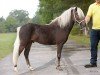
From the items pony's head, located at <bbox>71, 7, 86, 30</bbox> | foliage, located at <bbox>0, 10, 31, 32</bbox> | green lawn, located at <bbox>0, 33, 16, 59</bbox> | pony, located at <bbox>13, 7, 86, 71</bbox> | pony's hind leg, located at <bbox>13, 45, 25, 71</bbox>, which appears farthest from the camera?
foliage, located at <bbox>0, 10, 31, 32</bbox>

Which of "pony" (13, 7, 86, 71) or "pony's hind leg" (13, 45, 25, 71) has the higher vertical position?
"pony" (13, 7, 86, 71)

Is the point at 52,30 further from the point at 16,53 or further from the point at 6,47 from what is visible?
the point at 6,47

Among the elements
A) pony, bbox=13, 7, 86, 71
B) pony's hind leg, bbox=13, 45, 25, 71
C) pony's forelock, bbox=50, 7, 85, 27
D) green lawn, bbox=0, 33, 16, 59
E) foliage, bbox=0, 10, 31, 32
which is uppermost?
pony's forelock, bbox=50, 7, 85, 27

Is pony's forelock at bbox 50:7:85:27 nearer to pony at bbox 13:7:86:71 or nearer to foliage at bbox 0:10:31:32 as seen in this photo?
pony at bbox 13:7:86:71

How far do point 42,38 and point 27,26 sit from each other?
0.68 m

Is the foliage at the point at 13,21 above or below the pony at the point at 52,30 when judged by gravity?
below

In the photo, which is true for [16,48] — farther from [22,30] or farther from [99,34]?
[99,34]

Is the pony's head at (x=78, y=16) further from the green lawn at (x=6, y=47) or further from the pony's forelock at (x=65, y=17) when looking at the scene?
the green lawn at (x=6, y=47)

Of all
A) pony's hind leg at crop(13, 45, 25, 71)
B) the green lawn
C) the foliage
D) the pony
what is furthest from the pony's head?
the foliage

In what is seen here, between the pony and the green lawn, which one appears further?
the green lawn

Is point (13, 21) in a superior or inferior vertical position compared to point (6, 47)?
inferior

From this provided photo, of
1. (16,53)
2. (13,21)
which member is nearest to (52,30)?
(16,53)

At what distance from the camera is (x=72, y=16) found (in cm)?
1148

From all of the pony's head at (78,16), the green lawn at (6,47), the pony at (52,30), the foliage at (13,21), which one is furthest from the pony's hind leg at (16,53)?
the foliage at (13,21)
